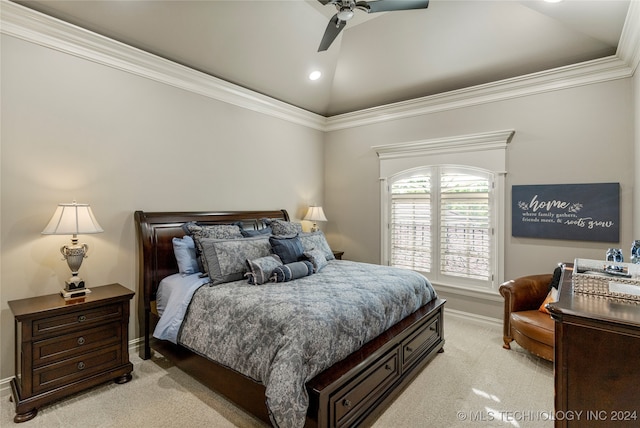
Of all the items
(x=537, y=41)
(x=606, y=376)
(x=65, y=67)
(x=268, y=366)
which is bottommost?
(x=268, y=366)

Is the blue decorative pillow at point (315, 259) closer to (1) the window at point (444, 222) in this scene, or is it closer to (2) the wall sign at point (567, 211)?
(1) the window at point (444, 222)

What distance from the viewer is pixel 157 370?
2984 millimetres

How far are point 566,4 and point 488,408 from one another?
138 inches

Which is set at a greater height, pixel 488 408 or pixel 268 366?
pixel 268 366

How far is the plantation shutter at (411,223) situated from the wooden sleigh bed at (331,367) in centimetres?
139

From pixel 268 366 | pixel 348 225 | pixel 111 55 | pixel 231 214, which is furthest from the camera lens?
pixel 348 225

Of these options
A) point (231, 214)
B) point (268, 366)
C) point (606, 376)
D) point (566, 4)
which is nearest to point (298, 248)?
point (231, 214)

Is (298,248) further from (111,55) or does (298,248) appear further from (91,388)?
(111,55)

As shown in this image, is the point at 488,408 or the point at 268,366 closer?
the point at 268,366

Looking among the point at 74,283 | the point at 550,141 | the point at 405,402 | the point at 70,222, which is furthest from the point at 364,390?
the point at 550,141

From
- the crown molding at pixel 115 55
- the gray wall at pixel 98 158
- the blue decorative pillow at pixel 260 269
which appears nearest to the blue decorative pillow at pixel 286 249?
the blue decorative pillow at pixel 260 269

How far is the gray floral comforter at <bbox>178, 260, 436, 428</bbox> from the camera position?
1.85 meters

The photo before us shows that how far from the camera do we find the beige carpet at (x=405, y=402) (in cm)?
228

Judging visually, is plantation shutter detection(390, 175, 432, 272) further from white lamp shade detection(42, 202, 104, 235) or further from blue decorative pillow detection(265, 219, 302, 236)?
white lamp shade detection(42, 202, 104, 235)
